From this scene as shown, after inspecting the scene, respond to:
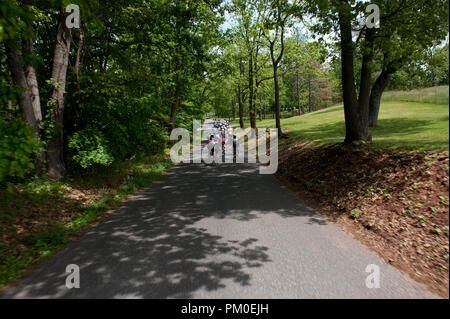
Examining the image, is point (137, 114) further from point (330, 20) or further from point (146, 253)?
point (330, 20)

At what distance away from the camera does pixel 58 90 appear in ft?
26.3

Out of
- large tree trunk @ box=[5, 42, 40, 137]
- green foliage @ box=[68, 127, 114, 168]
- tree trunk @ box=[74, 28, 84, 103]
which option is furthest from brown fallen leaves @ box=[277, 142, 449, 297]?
large tree trunk @ box=[5, 42, 40, 137]

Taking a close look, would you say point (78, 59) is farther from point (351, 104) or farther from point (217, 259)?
point (351, 104)

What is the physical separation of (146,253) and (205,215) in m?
2.10

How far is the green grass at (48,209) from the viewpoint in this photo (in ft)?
14.4

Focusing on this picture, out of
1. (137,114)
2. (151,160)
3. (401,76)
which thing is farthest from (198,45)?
(401,76)

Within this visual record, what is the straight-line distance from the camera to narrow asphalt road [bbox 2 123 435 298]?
3373mm

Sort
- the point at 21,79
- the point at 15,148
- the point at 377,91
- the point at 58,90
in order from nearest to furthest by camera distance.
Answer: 1. the point at 15,148
2. the point at 21,79
3. the point at 58,90
4. the point at 377,91

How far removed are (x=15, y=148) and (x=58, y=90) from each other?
451cm

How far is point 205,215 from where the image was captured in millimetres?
6281

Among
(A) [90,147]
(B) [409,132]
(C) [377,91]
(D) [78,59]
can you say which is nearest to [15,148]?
(A) [90,147]

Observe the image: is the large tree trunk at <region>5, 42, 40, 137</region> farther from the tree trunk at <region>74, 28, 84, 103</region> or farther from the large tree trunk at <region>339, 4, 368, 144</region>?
the large tree trunk at <region>339, 4, 368, 144</region>

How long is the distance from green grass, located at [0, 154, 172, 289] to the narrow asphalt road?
38 cm

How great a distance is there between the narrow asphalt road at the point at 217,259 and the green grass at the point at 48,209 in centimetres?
38
